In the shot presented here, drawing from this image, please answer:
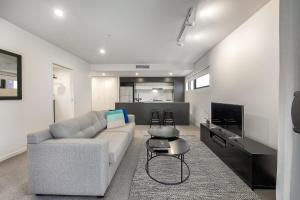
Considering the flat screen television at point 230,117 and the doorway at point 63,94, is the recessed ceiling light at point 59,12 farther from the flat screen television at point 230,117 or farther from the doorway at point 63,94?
the flat screen television at point 230,117

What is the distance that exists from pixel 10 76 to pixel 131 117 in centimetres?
267

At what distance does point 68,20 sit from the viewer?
285 cm

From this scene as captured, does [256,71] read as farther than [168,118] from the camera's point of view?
No

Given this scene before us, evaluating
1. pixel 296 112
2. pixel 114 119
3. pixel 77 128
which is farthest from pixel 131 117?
pixel 296 112

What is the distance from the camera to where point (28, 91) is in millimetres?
3404

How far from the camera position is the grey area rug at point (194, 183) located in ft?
6.02

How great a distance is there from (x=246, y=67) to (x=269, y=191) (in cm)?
196

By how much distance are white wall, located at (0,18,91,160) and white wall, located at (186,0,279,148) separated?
4.31 metres

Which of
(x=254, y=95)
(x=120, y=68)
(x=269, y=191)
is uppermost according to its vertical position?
(x=120, y=68)

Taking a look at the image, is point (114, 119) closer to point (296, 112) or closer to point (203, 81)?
point (296, 112)

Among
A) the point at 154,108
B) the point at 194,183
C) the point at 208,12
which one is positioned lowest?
the point at 194,183

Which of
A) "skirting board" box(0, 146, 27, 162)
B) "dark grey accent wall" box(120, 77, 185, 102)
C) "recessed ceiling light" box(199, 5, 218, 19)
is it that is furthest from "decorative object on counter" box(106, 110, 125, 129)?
"dark grey accent wall" box(120, 77, 185, 102)

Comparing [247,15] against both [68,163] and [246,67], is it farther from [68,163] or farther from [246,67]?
[68,163]

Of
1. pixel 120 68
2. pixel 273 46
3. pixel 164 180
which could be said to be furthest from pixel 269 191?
pixel 120 68
